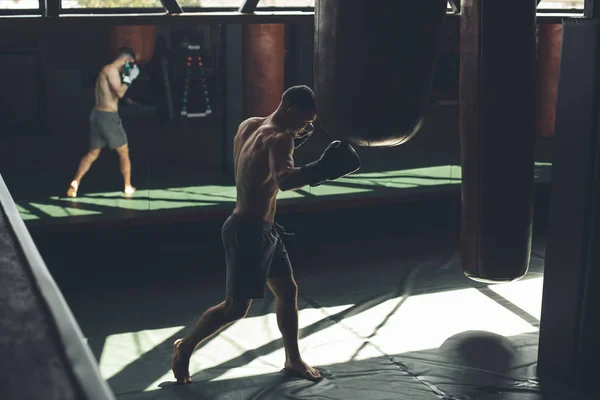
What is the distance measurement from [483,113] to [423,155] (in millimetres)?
6197

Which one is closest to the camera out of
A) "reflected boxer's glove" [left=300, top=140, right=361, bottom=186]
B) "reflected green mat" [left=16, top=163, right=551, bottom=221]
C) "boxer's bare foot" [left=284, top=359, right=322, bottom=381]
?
"reflected boxer's glove" [left=300, top=140, right=361, bottom=186]

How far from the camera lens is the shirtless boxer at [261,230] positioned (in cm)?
435

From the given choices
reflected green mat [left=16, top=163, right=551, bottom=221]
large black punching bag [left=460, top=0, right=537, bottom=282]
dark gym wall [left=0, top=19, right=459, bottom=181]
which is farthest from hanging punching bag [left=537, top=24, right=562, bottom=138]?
large black punching bag [left=460, top=0, right=537, bottom=282]

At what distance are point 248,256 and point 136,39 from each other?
7132 millimetres

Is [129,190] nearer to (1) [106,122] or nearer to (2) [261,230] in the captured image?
(1) [106,122]

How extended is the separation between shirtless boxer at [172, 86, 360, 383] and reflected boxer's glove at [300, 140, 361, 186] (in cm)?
12

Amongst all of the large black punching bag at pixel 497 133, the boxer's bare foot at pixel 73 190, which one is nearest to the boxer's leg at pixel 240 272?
the large black punching bag at pixel 497 133

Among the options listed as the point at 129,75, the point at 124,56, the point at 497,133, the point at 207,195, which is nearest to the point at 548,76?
the point at 207,195

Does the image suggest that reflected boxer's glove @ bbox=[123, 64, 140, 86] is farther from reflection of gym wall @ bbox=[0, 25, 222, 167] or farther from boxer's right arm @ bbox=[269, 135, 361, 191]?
boxer's right arm @ bbox=[269, 135, 361, 191]

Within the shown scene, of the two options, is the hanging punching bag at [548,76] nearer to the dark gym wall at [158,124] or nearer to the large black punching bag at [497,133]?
the dark gym wall at [158,124]

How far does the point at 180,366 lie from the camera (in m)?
4.68

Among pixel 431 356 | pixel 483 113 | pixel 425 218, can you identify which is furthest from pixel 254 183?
pixel 425 218

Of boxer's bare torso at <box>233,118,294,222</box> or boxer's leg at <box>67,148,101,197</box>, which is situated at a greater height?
boxer's bare torso at <box>233,118,294,222</box>

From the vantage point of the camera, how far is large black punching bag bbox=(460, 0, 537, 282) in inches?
161
